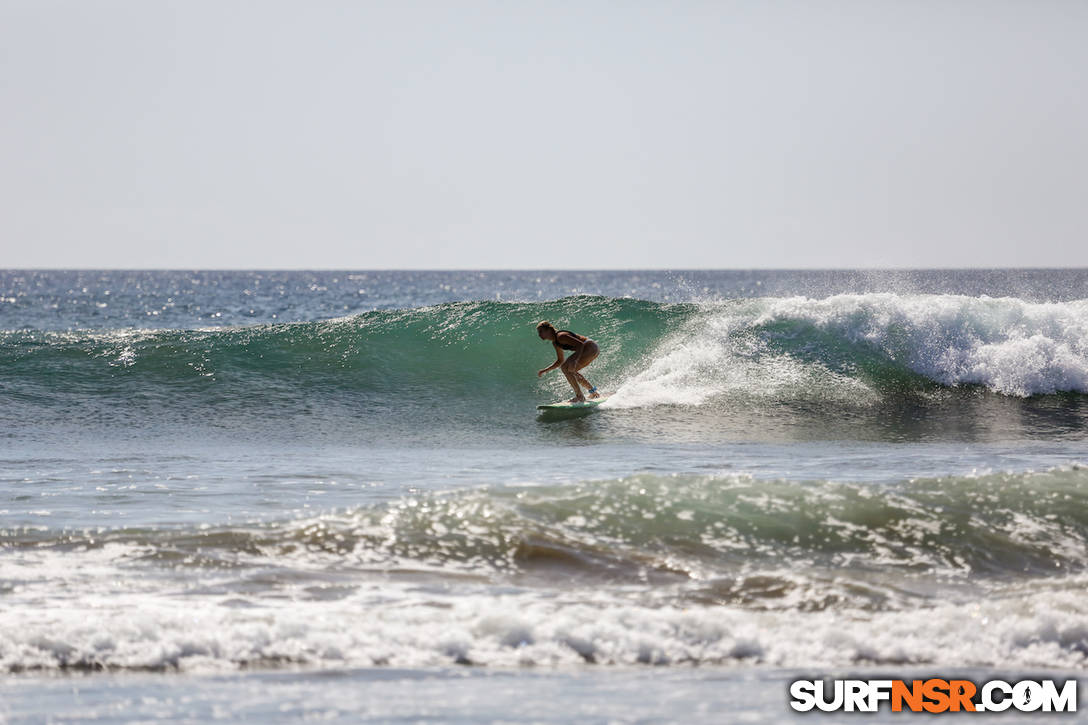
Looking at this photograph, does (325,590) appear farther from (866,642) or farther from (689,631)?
(866,642)

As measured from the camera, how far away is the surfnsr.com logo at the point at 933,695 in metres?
4.09

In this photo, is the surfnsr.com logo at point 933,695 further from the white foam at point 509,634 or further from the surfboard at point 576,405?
the surfboard at point 576,405

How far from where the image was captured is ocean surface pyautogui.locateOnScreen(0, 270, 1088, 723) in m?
4.46

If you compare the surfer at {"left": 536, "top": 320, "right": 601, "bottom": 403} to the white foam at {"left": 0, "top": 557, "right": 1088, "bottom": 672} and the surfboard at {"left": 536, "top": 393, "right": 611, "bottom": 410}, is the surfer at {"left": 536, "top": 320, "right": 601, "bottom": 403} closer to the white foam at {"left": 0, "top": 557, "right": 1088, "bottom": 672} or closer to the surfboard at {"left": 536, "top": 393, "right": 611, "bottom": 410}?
the surfboard at {"left": 536, "top": 393, "right": 611, "bottom": 410}

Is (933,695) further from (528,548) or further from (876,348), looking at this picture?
Result: (876,348)

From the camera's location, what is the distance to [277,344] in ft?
57.8

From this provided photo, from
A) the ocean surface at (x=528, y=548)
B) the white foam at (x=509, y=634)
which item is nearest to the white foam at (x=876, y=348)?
the ocean surface at (x=528, y=548)

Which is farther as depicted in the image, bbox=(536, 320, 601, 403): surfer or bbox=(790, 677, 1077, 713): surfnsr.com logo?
bbox=(536, 320, 601, 403): surfer


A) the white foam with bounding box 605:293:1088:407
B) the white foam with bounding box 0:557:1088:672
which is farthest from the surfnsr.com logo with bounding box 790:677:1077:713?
the white foam with bounding box 605:293:1088:407

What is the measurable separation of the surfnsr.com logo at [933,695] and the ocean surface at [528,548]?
133 mm

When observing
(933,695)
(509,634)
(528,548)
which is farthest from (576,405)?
(933,695)

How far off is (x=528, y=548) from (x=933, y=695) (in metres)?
2.79

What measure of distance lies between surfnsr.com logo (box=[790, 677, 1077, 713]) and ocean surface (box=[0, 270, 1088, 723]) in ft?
0.44

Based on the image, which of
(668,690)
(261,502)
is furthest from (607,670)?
(261,502)
